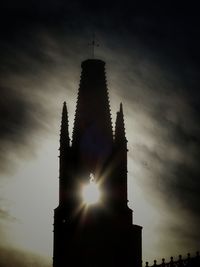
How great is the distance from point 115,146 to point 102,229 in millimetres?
6727

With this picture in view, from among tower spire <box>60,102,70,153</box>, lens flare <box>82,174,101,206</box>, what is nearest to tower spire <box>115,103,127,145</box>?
tower spire <box>60,102,70,153</box>

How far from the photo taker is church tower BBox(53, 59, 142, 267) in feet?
358

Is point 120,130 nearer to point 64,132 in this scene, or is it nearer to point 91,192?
Result: point 64,132

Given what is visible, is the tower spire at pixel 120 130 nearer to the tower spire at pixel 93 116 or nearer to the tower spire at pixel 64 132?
the tower spire at pixel 93 116

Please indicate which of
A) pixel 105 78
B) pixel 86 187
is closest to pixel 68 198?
pixel 86 187

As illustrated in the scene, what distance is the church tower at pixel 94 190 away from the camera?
109250 mm

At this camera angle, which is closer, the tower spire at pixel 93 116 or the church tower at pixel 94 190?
the church tower at pixel 94 190

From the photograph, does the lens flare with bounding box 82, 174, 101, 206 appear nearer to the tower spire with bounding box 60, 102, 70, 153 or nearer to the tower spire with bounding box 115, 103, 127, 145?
the tower spire with bounding box 60, 102, 70, 153

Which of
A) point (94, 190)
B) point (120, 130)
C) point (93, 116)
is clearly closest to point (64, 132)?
point (93, 116)

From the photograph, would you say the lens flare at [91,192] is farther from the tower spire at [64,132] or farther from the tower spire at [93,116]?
the tower spire at [64,132]

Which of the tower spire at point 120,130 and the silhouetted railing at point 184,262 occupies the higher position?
the tower spire at point 120,130

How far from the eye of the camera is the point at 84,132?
112 m

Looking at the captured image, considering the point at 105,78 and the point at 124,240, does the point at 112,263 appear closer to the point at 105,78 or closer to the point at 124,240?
the point at 124,240

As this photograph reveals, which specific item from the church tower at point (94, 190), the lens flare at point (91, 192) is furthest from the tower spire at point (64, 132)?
the lens flare at point (91, 192)
